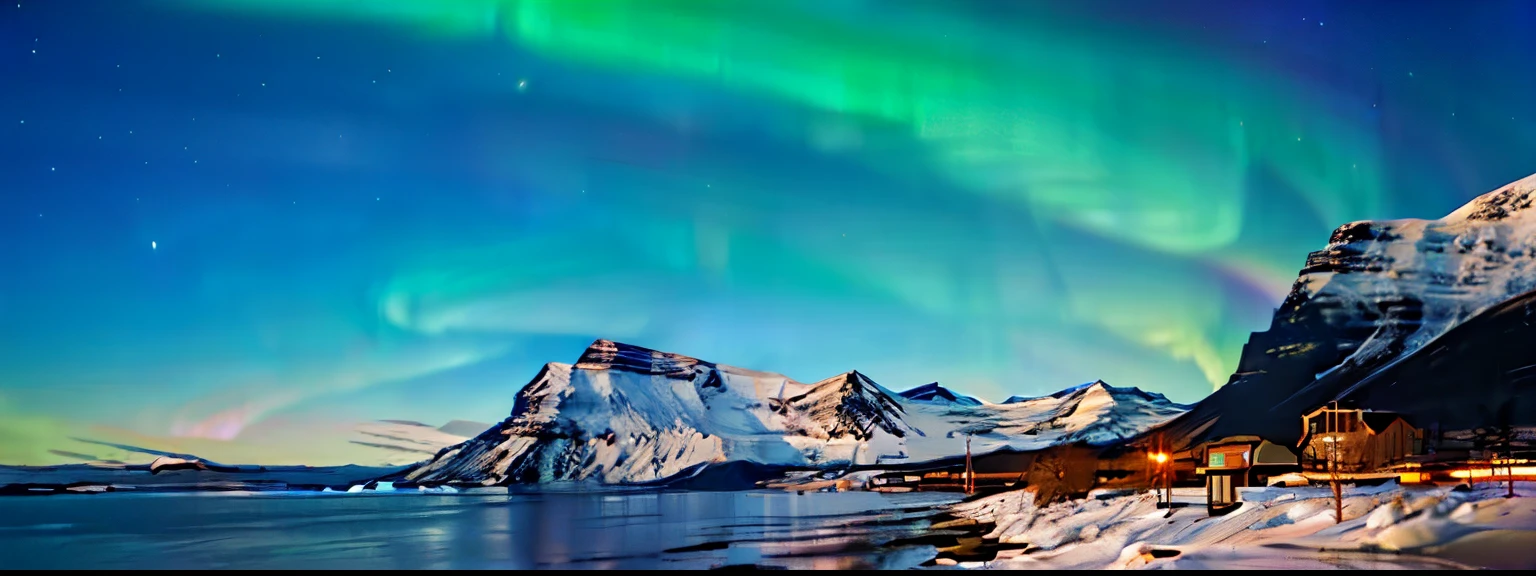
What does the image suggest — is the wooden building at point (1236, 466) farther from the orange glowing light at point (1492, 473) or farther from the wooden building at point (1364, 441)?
the orange glowing light at point (1492, 473)

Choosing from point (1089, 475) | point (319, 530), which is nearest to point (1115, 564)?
point (1089, 475)

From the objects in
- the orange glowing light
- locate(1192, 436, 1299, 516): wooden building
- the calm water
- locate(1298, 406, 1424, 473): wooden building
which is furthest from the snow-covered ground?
→ locate(1298, 406, 1424, 473): wooden building

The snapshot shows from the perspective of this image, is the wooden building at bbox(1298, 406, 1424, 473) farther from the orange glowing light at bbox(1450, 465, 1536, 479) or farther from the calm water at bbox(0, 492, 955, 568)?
the calm water at bbox(0, 492, 955, 568)

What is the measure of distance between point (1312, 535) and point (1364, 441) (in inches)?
2137

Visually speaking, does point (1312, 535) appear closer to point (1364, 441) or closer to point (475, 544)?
point (1364, 441)

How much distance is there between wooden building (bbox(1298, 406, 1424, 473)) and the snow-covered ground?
86.2 feet

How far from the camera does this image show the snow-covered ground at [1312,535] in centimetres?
3947

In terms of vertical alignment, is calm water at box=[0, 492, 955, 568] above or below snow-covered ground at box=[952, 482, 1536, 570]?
below

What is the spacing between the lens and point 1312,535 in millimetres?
46438

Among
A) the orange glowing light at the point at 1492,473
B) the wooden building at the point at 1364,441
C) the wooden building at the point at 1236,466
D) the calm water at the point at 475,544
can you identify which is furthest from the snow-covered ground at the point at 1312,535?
Answer: the wooden building at the point at 1364,441

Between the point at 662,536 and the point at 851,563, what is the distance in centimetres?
3524

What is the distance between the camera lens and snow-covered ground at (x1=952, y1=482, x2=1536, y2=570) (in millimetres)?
39469

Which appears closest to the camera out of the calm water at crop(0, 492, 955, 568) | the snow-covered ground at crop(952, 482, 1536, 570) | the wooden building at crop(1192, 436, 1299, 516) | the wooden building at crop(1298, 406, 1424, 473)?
the snow-covered ground at crop(952, 482, 1536, 570)

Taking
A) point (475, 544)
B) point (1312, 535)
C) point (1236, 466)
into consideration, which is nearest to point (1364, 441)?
point (1236, 466)
